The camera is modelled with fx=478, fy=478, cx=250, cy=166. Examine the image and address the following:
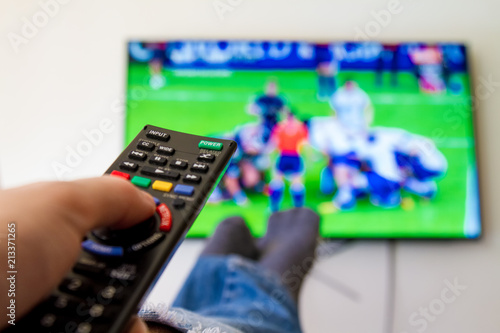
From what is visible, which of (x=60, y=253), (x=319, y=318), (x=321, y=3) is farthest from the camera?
(x=321, y=3)

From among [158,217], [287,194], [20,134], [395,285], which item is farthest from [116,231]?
[20,134]

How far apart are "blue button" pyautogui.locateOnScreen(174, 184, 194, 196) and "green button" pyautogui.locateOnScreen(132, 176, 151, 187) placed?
3 centimetres

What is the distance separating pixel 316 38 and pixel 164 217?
113 cm

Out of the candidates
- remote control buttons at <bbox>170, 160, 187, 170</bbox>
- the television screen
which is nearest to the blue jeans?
remote control buttons at <bbox>170, 160, 187, 170</bbox>

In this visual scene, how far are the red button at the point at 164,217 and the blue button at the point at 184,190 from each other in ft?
0.07

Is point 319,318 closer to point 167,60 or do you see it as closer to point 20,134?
point 167,60

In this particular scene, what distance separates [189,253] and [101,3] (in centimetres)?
80

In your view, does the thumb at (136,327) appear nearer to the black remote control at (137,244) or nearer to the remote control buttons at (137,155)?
the black remote control at (137,244)

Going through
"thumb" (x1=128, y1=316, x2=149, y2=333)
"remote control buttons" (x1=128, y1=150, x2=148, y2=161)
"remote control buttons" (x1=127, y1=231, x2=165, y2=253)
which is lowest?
"thumb" (x1=128, y1=316, x2=149, y2=333)

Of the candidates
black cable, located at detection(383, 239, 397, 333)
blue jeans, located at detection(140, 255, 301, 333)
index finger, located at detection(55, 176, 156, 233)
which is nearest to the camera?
index finger, located at detection(55, 176, 156, 233)

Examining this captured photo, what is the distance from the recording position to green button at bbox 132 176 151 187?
1.34ft

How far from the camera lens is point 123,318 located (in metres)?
0.31

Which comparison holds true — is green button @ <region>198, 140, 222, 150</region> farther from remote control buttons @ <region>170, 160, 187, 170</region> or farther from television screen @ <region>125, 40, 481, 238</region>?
television screen @ <region>125, 40, 481, 238</region>

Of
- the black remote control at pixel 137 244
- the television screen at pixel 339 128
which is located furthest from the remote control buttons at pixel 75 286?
the television screen at pixel 339 128
